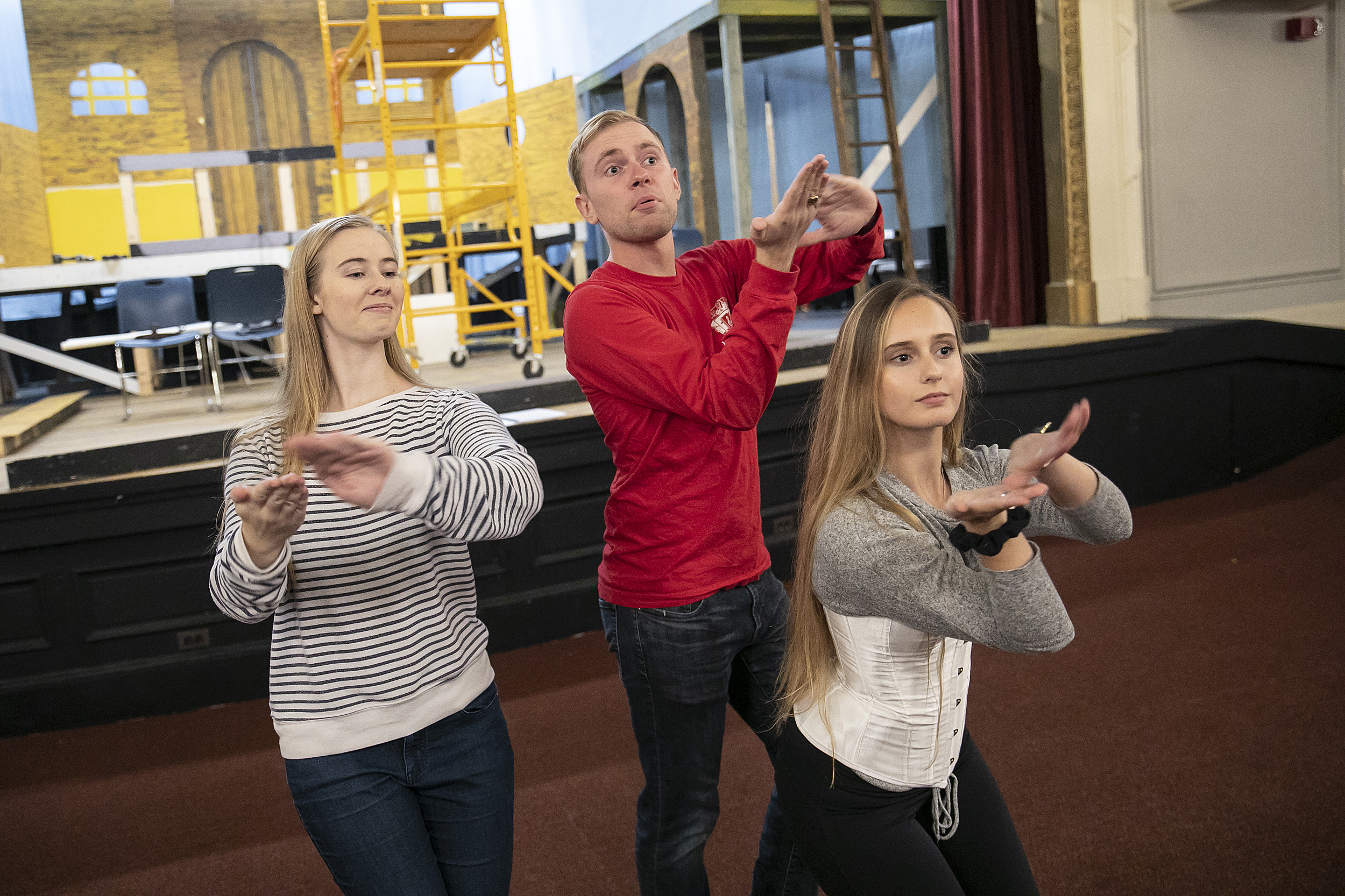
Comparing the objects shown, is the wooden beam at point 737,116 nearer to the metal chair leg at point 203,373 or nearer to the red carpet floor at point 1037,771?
the metal chair leg at point 203,373

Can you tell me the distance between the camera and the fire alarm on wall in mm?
6246

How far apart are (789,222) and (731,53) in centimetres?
666

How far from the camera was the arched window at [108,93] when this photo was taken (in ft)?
32.0

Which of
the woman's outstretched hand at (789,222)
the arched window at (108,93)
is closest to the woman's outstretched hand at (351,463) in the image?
the woman's outstretched hand at (789,222)

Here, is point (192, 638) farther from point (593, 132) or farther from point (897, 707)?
point (897, 707)

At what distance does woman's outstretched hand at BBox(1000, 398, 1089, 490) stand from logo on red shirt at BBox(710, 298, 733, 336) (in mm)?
680

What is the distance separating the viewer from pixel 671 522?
5.08 feet

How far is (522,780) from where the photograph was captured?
2.85 metres

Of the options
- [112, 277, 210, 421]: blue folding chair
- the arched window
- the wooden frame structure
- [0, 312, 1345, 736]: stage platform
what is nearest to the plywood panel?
the wooden frame structure

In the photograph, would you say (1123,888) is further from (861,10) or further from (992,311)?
(861,10)

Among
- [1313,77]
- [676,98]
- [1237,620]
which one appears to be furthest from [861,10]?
[1237,620]

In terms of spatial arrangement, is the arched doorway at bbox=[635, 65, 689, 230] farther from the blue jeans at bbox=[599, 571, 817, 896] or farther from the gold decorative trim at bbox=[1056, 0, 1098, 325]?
the blue jeans at bbox=[599, 571, 817, 896]

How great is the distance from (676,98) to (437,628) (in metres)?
8.38

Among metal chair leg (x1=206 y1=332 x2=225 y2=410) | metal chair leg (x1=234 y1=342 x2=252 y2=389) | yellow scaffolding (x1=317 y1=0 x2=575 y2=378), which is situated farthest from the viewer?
metal chair leg (x1=234 y1=342 x2=252 y2=389)
